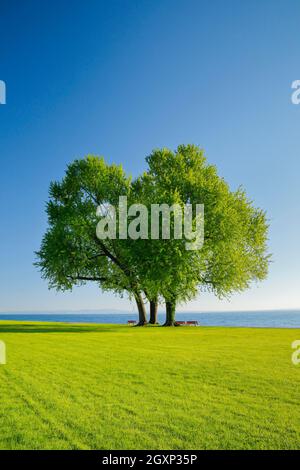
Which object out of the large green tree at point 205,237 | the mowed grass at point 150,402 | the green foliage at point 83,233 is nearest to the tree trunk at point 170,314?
the large green tree at point 205,237

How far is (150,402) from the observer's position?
9219 millimetres

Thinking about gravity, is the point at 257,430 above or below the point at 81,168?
below

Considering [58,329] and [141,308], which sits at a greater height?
[141,308]

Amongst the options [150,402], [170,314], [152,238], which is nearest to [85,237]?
[152,238]

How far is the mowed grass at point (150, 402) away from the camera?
6.95 m

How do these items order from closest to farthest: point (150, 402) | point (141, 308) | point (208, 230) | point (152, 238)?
point (150, 402)
point (152, 238)
point (208, 230)
point (141, 308)

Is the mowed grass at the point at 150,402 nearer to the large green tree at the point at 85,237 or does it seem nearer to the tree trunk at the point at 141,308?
the large green tree at the point at 85,237

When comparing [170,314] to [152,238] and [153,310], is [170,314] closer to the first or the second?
[153,310]

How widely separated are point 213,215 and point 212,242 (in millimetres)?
2621

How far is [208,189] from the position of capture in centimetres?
3966

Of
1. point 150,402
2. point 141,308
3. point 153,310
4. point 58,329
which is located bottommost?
point 58,329

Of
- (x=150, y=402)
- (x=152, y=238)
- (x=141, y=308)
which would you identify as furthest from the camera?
(x=141, y=308)
